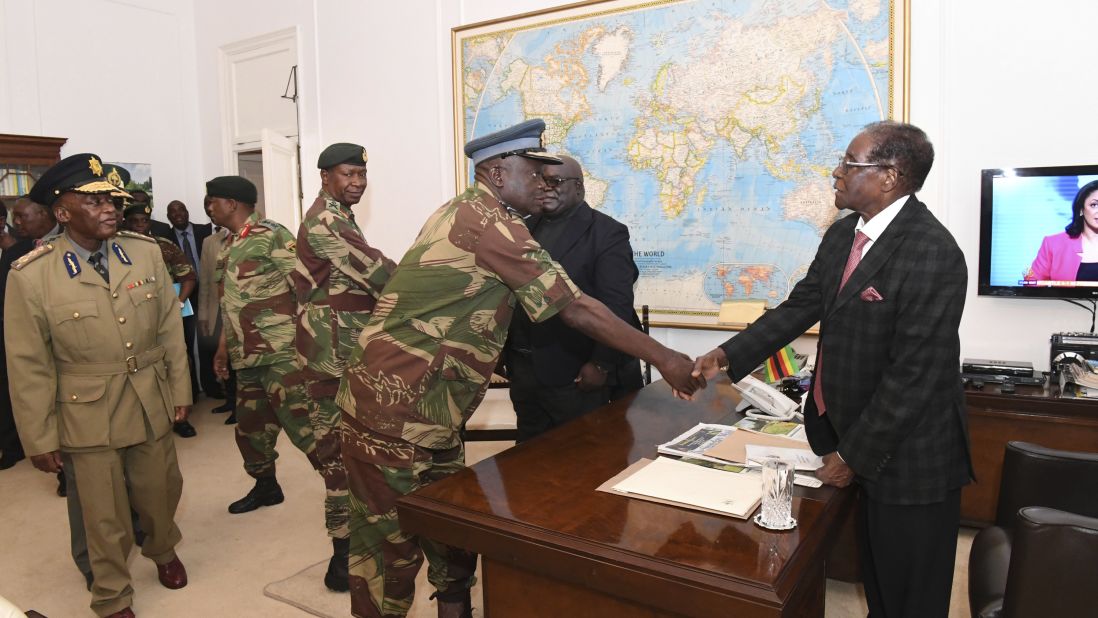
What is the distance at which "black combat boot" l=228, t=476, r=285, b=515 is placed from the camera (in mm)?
3958

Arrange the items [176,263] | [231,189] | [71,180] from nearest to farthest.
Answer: [71,180], [231,189], [176,263]

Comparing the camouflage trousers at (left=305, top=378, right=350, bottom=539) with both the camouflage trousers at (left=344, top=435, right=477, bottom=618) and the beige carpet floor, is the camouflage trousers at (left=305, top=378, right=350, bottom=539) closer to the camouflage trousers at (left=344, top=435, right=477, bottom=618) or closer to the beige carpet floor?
the beige carpet floor

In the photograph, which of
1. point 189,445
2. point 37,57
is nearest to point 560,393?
point 189,445

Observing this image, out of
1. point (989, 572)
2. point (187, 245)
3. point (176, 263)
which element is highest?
point (187, 245)

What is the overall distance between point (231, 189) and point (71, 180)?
3.63 feet

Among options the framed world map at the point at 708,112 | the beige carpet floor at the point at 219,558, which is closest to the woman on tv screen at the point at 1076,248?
the framed world map at the point at 708,112

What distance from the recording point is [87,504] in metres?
2.67

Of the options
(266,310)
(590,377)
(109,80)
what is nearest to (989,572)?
(590,377)

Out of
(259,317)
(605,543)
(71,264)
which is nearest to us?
(605,543)

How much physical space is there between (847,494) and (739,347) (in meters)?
0.66

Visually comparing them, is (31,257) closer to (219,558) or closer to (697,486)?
(219,558)

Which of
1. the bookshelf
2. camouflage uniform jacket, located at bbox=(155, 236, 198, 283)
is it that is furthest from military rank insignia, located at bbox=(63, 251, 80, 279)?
the bookshelf

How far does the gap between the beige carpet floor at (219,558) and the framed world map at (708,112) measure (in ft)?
5.73

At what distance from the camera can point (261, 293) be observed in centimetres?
351
